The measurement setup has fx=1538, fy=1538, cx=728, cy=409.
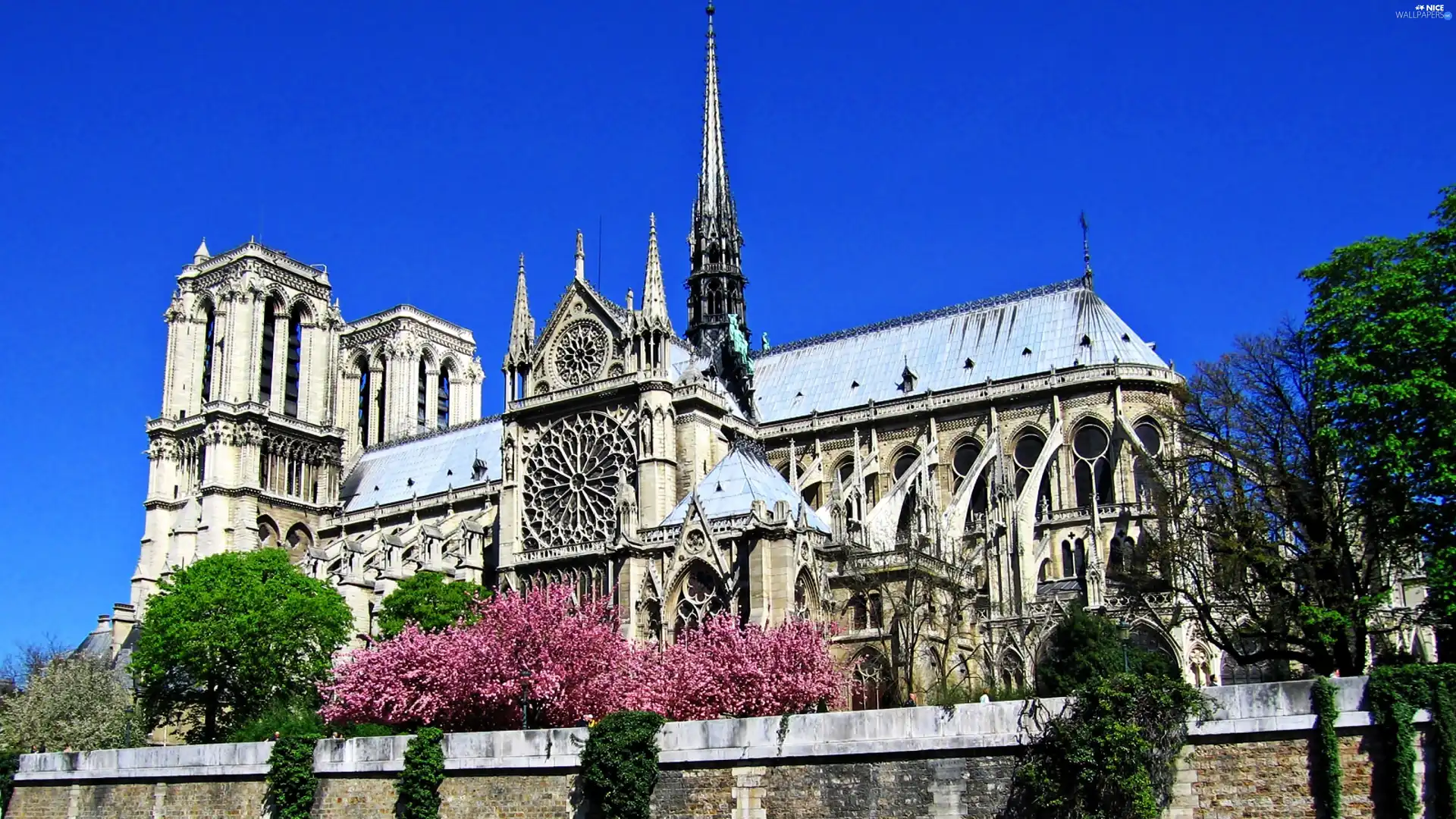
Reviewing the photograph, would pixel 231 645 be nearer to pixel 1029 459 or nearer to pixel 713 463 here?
pixel 713 463

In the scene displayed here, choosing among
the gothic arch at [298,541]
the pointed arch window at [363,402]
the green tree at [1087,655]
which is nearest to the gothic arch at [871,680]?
the green tree at [1087,655]

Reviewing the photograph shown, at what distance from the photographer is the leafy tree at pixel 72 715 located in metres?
50.5

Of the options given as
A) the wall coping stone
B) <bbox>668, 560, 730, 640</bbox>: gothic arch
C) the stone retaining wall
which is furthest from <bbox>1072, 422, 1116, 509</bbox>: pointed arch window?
the stone retaining wall

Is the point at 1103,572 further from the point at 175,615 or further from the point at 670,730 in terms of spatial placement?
the point at 175,615

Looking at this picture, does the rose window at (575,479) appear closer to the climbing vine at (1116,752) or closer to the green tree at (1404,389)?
the green tree at (1404,389)

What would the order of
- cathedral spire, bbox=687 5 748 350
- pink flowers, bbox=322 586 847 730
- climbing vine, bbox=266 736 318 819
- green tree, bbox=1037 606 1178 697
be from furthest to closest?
cathedral spire, bbox=687 5 748 350, pink flowers, bbox=322 586 847 730, green tree, bbox=1037 606 1178 697, climbing vine, bbox=266 736 318 819

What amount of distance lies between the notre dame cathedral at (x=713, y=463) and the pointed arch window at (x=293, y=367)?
178 mm

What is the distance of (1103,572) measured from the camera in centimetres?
4769

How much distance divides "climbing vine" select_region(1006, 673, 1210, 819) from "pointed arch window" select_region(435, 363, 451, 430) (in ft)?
234

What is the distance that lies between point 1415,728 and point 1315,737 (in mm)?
1405

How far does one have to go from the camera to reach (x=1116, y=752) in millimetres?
24016

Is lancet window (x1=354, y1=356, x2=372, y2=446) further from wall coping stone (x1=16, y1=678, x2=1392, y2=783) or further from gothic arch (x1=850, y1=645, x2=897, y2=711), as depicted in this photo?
wall coping stone (x1=16, y1=678, x2=1392, y2=783)

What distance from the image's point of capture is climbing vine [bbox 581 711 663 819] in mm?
28188

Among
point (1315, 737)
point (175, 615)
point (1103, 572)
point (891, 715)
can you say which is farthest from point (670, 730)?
point (175, 615)
